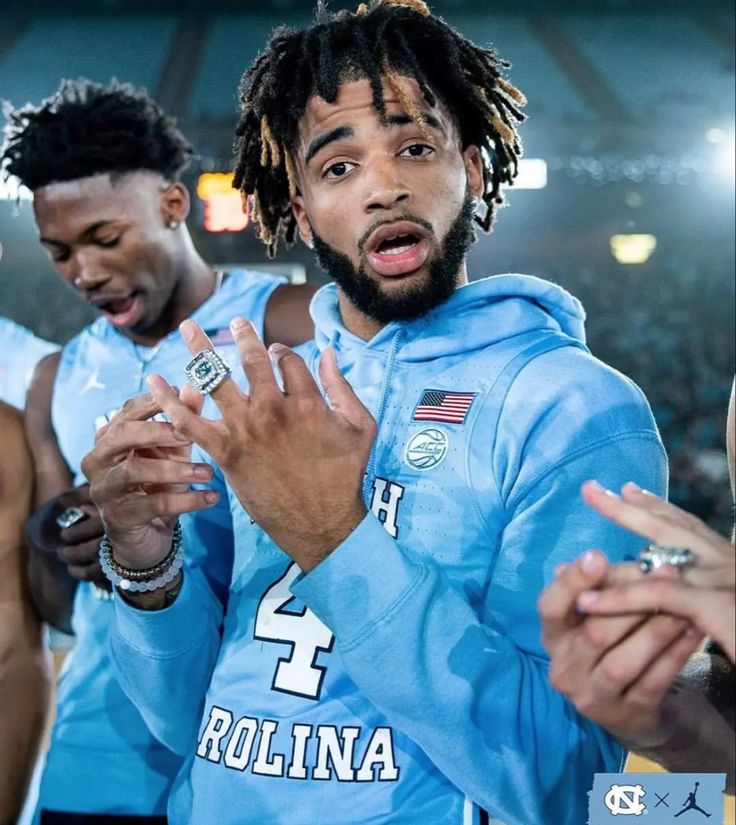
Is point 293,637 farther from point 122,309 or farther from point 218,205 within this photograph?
point 218,205

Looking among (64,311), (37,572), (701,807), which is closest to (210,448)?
(701,807)

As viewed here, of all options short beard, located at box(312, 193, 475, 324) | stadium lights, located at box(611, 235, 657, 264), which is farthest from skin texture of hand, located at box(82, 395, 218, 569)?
stadium lights, located at box(611, 235, 657, 264)

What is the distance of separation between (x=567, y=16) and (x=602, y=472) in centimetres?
347

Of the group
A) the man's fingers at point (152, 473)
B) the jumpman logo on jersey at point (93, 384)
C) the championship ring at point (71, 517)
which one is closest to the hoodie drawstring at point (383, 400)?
the man's fingers at point (152, 473)

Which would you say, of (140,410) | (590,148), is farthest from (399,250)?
(590,148)

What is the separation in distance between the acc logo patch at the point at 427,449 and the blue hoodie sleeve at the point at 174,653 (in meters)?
0.34

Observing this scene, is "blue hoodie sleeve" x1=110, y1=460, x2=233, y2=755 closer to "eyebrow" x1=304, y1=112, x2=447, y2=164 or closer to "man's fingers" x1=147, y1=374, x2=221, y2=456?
"man's fingers" x1=147, y1=374, x2=221, y2=456

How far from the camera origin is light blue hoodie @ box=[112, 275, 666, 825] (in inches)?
37.4

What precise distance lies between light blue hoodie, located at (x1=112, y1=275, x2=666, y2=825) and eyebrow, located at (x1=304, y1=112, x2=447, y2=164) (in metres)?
0.25

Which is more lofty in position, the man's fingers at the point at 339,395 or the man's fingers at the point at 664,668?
the man's fingers at the point at 339,395

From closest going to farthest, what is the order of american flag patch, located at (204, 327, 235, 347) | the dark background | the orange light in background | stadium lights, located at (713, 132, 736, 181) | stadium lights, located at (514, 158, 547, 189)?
american flag patch, located at (204, 327, 235, 347), the orange light in background, the dark background, stadium lights, located at (713, 132, 736, 181), stadium lights, located at (514, 158, 547, 189)

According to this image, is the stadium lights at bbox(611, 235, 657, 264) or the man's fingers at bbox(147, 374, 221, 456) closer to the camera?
the man's fingers at bbox(147, 374, 221, 456)

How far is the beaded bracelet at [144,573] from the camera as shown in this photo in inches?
48.7

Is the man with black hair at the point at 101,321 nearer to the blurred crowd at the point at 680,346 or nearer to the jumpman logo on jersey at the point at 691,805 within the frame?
the jumpman logo on jersey at the point at 691,805
